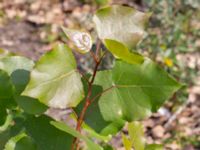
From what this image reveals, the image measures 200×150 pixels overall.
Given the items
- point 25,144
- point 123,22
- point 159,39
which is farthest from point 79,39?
point 159,39

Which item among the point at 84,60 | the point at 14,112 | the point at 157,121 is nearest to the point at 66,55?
the point at 14,112

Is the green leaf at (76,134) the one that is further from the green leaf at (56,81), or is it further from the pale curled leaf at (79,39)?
the pale curled leaf at (79,39)

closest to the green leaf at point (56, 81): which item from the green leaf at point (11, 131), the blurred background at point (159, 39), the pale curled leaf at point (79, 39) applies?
the pale curled leaf at point (79, 39)

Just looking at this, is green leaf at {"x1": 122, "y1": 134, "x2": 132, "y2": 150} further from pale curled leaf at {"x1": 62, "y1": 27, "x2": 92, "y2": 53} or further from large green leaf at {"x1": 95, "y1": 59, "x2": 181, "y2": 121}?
pale curled leaf at {"x1": 62, "y1": 27, "x2": 92, "y2": 53}

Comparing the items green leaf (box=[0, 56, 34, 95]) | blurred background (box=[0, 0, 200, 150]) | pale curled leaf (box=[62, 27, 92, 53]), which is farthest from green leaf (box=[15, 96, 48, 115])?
blurred background (box=[0, 0, 200, 150])

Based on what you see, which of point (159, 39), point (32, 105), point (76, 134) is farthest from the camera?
point (159, 39)

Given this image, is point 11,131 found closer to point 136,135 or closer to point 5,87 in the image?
point 5,87
